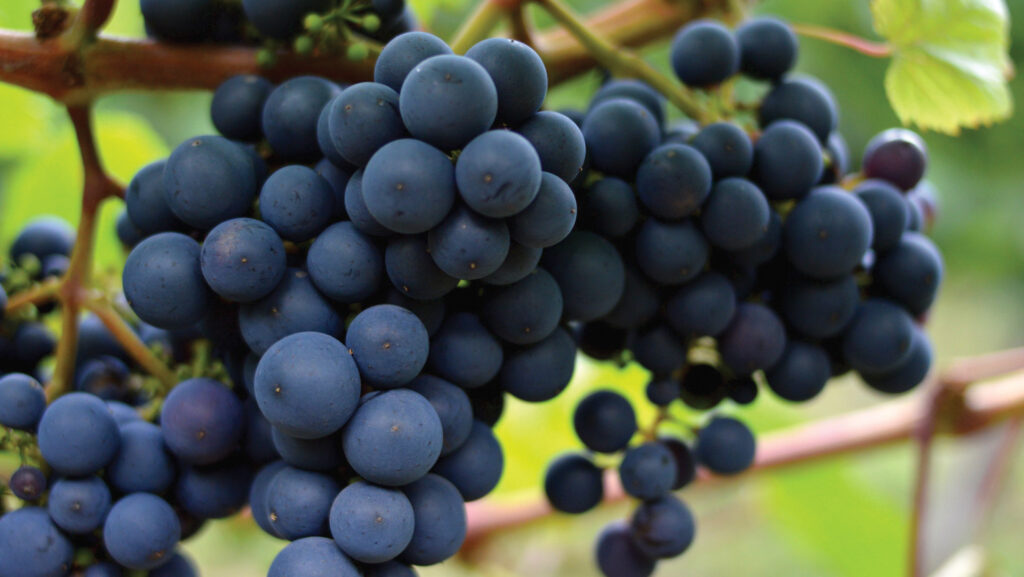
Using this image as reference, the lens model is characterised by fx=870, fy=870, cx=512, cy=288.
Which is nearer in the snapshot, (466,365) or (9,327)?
(466,365)

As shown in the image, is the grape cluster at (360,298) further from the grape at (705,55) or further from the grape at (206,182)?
the grape at (705,55)

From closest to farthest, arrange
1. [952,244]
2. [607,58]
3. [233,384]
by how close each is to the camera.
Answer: [233,384]
[607,58]
[952,244]

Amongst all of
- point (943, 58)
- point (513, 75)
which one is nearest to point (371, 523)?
point (513, 75)

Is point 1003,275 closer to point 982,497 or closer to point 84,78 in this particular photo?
point 982,497

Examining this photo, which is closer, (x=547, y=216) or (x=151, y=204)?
(x=547, y=216)

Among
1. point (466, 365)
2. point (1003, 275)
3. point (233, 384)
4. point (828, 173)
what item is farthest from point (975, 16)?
point (1003, 275)

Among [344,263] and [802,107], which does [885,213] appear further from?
[344,263]

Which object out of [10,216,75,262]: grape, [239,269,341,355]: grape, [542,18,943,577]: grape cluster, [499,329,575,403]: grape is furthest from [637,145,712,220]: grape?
[10,216,75,262]: grape
